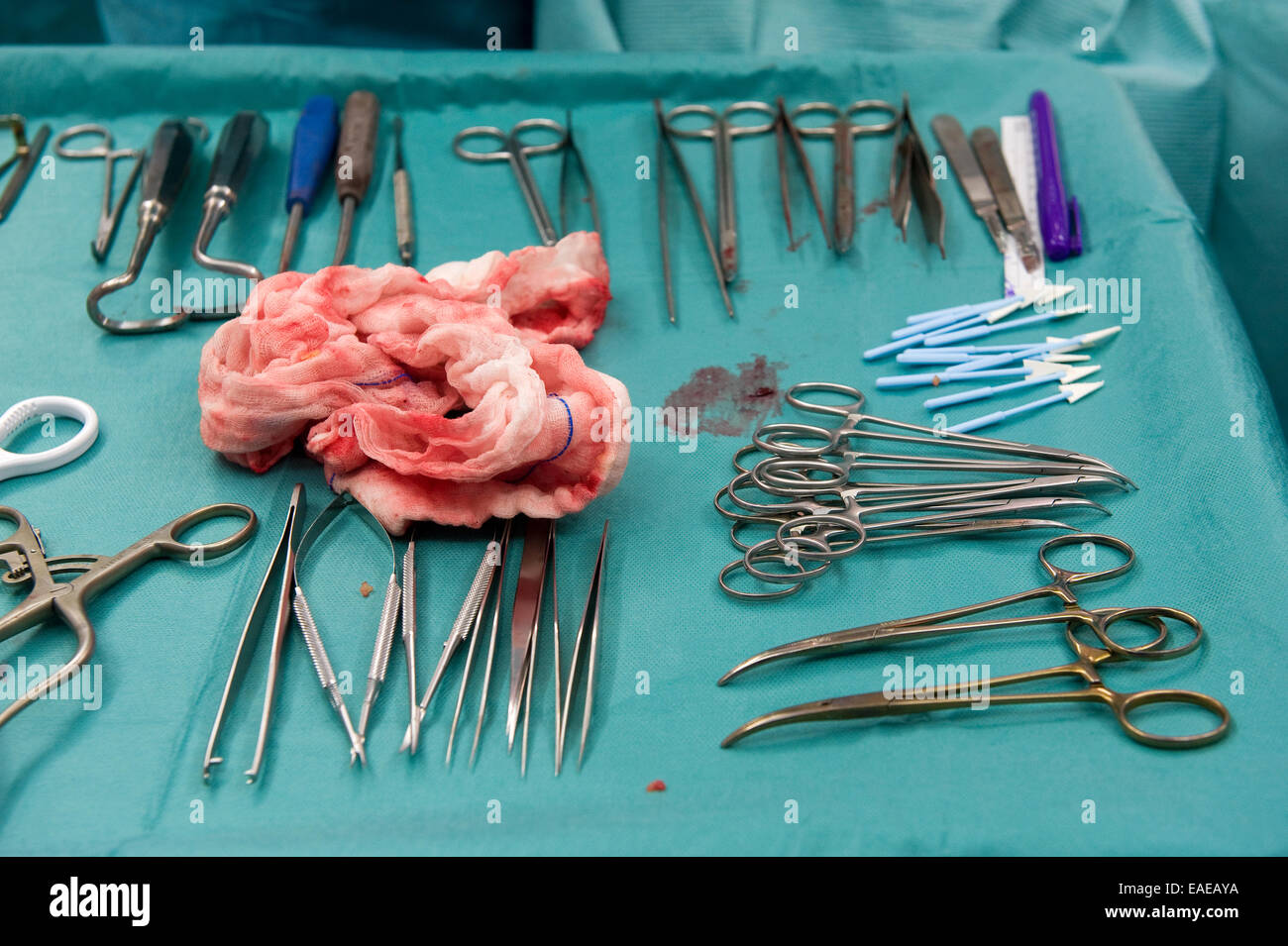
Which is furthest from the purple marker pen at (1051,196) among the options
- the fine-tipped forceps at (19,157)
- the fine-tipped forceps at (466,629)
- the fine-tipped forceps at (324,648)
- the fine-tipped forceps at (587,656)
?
the fine-tipped forceps at (19,157)

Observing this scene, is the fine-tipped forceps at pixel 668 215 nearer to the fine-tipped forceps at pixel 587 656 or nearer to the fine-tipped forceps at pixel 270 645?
the fine-tipped forceps at pixel 587 656

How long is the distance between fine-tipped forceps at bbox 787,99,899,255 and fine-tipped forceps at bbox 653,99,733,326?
0.24 meters

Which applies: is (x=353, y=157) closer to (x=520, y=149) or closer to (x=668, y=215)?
(x=520, y=149)

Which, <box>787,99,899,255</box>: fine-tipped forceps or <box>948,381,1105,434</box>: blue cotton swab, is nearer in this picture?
<box>948,381,1105,434</box>: blue cotton swab

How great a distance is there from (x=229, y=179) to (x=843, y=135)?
4.18ft

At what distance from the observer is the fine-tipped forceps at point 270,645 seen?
1.19 metres

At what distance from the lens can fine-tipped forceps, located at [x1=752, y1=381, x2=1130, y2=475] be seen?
1535mm

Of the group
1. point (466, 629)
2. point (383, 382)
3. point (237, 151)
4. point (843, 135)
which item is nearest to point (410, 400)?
point (383, 382)

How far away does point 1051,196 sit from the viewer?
1.99 m

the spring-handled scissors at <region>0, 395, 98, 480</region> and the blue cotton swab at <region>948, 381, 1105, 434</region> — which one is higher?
the blue cotton swab at <region>948, 381, 1105, 434</region>

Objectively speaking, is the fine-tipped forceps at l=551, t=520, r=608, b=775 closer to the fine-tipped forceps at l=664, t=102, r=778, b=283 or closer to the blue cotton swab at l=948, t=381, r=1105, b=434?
the blue cotton swab at l=948, t=381, r=1105, b=434

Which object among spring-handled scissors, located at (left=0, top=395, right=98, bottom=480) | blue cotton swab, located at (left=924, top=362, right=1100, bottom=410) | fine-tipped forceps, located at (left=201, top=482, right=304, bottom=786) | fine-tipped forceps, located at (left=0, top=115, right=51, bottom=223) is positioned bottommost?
fine-tipped forceps, located at (left=201, top=482, right=304, bottom=786)

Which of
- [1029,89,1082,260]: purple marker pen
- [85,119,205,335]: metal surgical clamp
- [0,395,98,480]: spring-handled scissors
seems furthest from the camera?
[1029,89,1082,260]: purple marker pen

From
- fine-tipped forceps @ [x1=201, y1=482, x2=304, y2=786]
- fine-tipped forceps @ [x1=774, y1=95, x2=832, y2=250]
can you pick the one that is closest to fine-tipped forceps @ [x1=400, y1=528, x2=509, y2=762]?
fine-tipped forceps @ [x1=201, y1=482, x2=304, y2=786]
